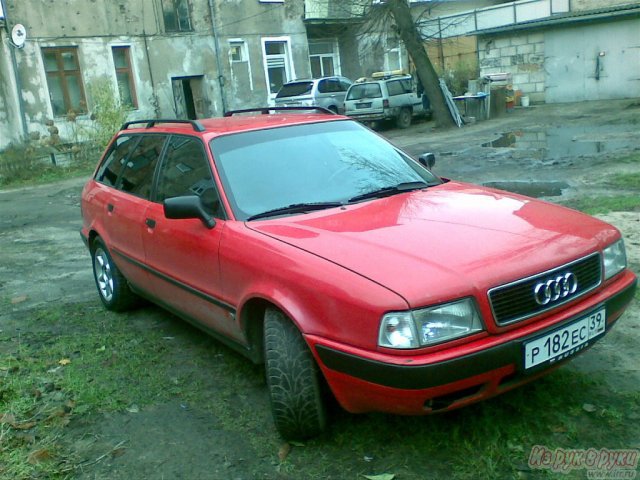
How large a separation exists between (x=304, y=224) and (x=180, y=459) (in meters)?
1.35

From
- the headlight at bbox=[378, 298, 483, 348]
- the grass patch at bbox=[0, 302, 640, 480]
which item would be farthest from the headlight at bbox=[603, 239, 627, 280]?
the headlight at bbox=[378, 298, 483, 348]

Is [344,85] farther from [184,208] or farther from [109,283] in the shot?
[184,208]

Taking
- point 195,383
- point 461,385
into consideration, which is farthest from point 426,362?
point 195,383

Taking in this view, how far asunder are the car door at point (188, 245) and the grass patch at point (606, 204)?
4940 millimetres

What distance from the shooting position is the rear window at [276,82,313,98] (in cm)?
2272

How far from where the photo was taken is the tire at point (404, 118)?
2264cm

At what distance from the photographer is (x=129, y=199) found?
4.87 metres

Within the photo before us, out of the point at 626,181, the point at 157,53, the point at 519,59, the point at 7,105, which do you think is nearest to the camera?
the point at 626,181

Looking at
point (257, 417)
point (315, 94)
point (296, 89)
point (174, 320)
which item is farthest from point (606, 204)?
point (296, 89)

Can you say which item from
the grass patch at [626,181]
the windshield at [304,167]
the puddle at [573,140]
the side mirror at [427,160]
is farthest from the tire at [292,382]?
the puddle at [573,140]

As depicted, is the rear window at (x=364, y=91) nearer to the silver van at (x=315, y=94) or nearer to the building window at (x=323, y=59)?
the silver van at (x=315, y=94)

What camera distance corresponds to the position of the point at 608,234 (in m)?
3.37

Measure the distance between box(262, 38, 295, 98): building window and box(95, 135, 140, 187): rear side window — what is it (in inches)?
876

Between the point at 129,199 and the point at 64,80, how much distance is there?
18.6 metres
